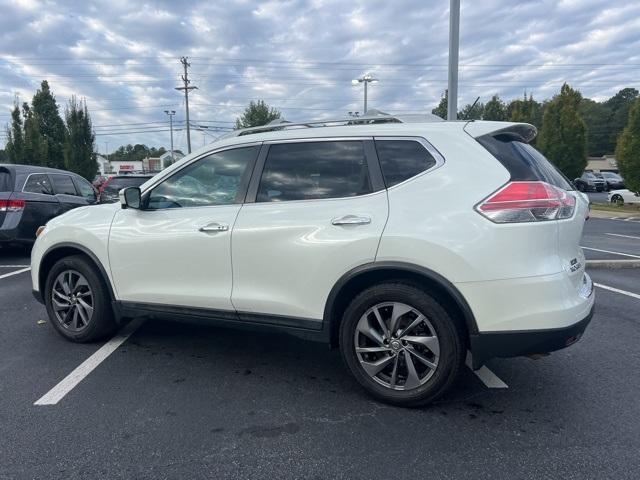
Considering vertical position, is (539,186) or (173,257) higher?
(539,186)

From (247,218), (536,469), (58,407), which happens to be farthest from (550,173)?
(58,407)

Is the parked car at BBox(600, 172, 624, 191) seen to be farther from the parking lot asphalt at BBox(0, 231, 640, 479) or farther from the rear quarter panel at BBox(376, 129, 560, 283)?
the rear quarter panel at BBox(376, 129, 560, 283)

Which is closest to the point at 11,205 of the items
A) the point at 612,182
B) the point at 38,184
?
the point at 38,184

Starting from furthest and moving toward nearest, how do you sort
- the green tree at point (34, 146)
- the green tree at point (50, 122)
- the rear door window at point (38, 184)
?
the green tree at point (50, 122) → the green tree at point (34, 146) → the rear door window at point (38, 184)

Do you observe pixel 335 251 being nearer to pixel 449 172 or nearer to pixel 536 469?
pixel 449 172

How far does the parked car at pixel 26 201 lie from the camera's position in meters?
7.94

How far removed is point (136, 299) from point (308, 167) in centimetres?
182

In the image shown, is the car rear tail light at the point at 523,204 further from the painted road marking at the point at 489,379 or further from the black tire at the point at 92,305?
the black tire at the point at 92,305

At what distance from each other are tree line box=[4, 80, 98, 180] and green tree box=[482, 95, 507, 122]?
2694 cm

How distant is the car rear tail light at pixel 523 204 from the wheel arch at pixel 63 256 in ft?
10.1

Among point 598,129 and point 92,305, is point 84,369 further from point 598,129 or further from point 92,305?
point 598,129

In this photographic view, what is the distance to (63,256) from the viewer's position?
433 cm

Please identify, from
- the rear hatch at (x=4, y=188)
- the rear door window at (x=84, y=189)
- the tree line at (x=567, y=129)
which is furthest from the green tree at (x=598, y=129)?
the rear hatch at (x=4, y=188)

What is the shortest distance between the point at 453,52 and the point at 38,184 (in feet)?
26.1
